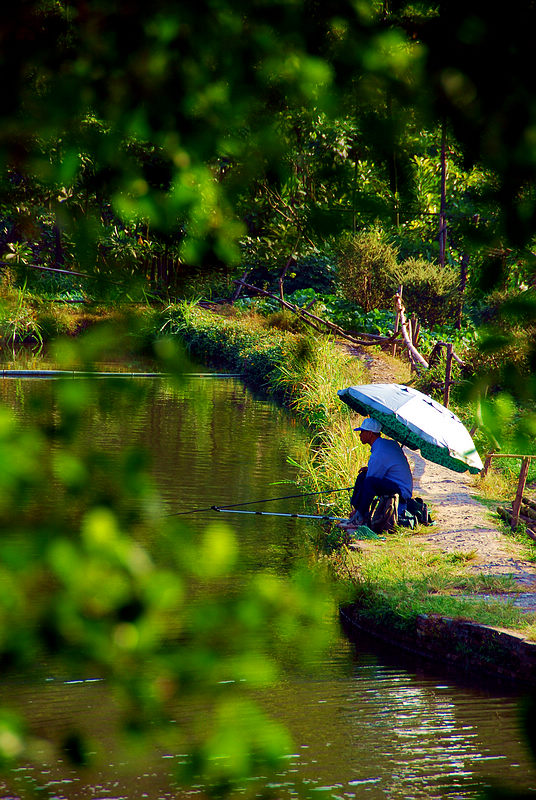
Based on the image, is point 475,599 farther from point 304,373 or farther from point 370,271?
point 370,271

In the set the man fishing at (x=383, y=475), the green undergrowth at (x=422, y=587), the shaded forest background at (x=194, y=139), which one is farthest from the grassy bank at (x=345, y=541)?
the man fishing at (x=383, y=475)

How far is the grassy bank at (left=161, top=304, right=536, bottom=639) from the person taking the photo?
6.22m

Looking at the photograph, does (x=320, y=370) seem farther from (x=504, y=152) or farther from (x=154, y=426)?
(x=504, y=152)

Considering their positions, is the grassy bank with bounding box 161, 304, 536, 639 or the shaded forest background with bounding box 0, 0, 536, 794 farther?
the grassy bank with bounding box 161, 304, 536, 639

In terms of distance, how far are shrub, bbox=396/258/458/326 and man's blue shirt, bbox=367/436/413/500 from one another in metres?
14.0

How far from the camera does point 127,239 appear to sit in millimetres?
1519

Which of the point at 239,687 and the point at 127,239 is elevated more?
the point at 127,239

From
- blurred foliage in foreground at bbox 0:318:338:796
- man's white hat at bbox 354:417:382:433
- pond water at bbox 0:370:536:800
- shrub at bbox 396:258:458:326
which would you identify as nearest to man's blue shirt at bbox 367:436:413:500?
man's white hat at bbox 354:417:382:433

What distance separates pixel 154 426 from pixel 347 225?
14.6m

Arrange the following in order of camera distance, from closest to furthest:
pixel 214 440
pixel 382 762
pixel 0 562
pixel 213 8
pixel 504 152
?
pixel 0 562 → pixel 213 8 → pixel 504 152 → pixel 382 762 → pixel 214 440

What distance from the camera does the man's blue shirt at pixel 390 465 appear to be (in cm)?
808

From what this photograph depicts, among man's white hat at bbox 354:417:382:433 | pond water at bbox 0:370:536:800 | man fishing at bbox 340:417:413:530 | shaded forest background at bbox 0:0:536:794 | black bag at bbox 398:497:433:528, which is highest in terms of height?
shaded forest background at bbox 0:0:536:794

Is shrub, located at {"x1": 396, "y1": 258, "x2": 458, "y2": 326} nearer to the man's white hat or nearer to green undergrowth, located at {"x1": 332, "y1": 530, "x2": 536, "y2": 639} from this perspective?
the man's white hat

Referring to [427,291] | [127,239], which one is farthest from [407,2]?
[427,291]
